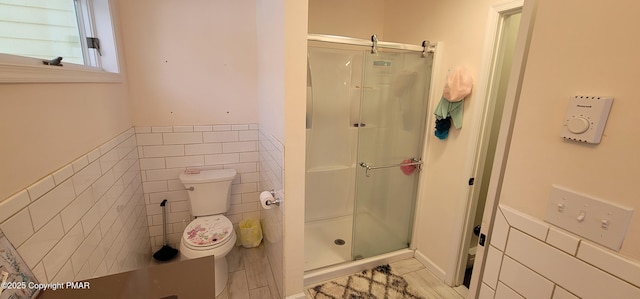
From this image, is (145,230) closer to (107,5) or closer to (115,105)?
(115,105)

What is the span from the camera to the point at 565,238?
73 centimetres

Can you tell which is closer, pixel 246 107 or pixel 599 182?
pixel 599 182

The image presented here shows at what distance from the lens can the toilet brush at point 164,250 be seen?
2.16m

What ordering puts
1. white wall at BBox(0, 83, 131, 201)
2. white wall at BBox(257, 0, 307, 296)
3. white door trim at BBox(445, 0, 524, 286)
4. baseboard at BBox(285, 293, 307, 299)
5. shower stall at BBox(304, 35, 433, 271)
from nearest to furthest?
white wall at BBox(0, 83, 131, 201) → white wall at BBox(257, 0, 307, 296) → white door trim at BBox(445, 0, 524, 286) → baseboard at BBox(285, 293, 307, 299) → shower stall at BBox(304, 35, 433, 271)

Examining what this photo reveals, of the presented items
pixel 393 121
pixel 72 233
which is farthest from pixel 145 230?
pixel 393 121

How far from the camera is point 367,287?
6.53ft

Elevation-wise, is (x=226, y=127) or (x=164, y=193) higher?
(x=226, y=127)

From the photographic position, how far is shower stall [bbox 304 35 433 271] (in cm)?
203

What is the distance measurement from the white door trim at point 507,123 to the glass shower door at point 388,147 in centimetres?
119

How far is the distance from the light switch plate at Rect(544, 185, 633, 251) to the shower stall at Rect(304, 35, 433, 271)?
144cm

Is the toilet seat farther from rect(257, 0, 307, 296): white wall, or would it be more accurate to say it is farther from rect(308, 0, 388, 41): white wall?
rect(308, 0, 388, 41): white wall

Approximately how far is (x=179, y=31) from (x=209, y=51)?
0.81 ft

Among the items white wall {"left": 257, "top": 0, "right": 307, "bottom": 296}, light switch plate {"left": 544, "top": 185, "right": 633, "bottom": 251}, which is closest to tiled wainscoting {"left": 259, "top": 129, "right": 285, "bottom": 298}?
white wall {"left": 257, "top": 0, "right": 307, "bottom": 296}

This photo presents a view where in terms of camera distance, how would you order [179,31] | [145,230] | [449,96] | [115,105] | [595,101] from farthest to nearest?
[145,230]
[179,31]
[449,96]
[115,105]
[595,101]
